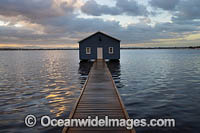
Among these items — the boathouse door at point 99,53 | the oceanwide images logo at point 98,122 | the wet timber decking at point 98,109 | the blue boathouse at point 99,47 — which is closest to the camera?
the wet timber decking at point 98,109

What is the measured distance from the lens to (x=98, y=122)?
6652mm

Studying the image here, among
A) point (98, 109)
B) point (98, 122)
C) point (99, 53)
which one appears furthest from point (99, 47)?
point (98, 122)

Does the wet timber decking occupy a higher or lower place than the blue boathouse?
lower

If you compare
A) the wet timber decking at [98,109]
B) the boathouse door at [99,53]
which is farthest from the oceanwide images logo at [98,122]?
the boathouse door at [99,53]

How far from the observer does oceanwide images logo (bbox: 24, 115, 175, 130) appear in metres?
6.34

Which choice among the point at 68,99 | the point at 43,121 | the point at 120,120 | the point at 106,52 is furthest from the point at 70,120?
the point at 106,52

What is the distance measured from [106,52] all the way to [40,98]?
27.5 metres

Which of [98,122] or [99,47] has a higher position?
[99,47]

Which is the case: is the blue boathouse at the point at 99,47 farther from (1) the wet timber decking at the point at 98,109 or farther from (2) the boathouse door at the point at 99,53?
(1) the wet timber decking at the point at 98,109

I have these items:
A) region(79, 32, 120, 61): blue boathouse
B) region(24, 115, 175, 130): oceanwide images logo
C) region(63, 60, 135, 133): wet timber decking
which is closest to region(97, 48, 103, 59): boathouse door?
region(79, 32, 120, 61): blue boathouse

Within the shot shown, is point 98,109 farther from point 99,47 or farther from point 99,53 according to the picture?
point 99,53

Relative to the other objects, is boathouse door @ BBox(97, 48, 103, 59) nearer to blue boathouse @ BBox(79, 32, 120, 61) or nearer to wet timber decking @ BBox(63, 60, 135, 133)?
blue boathouse @ BBox(79, 32, 120, 61)

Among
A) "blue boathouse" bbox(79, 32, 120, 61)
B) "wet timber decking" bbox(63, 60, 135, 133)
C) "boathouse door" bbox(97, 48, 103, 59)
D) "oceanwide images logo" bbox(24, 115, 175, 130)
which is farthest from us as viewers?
"boathouse door" bbox(97, 48, 103, 59)

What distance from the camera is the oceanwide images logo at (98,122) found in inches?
249
